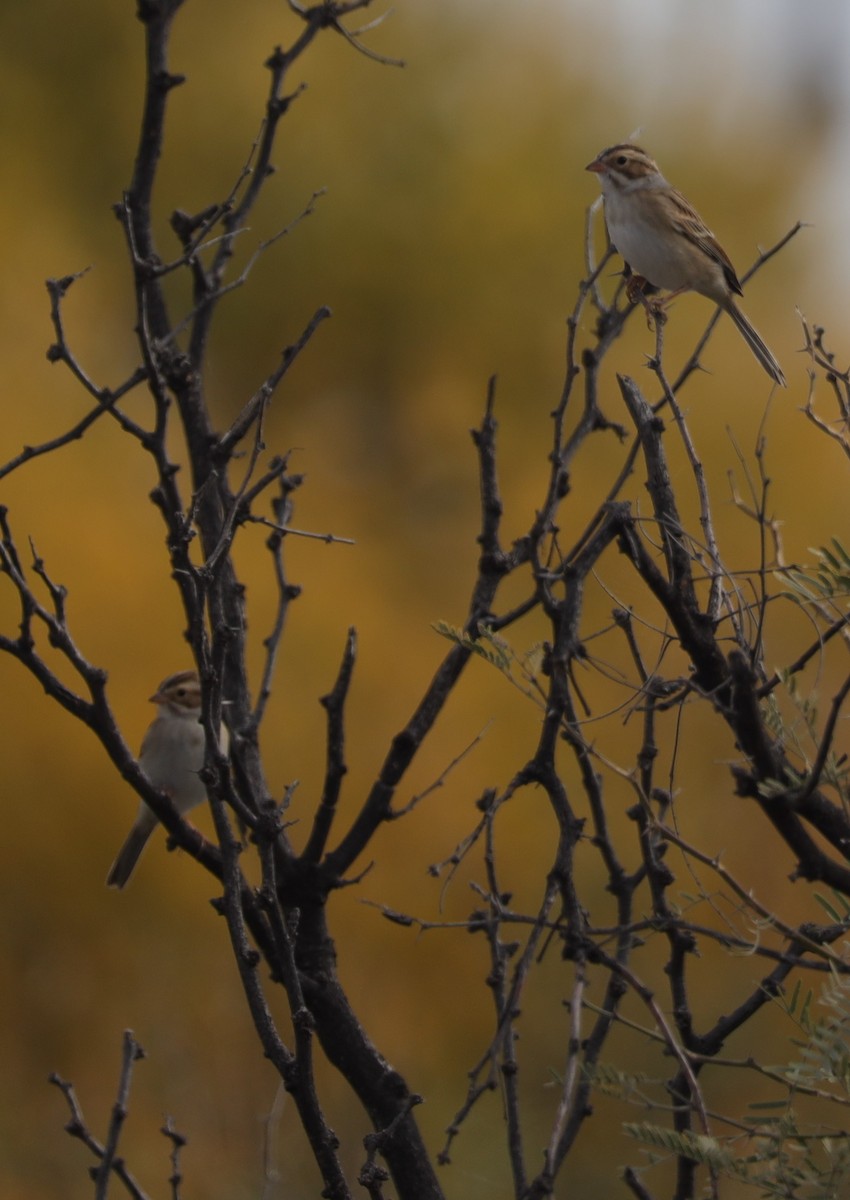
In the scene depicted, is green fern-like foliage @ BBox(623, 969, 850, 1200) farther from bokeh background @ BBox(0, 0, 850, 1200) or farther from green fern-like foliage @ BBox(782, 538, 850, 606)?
bokeh background @ BBox(0, 0, 850, 1200)

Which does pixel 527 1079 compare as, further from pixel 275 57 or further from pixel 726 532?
pixel 275 57

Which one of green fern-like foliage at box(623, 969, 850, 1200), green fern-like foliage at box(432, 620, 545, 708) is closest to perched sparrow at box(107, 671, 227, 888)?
green fern-like foliage at box(432, 620, 545, 708)

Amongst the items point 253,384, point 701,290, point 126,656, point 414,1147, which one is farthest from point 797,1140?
point 253,384

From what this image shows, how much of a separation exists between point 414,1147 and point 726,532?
27.2ft

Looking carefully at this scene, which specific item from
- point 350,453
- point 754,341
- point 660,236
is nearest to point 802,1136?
point 754,341

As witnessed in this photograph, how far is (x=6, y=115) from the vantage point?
37.5 ft

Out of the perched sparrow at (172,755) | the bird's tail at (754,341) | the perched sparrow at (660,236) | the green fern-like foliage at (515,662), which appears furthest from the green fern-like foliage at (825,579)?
the perched sparrow at (172,755)

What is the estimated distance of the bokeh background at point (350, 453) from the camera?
25.9 feet

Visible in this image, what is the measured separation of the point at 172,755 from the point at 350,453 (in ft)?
27.7

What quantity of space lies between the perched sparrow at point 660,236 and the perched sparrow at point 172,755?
1530mm

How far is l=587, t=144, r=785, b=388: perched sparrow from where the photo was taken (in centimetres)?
319

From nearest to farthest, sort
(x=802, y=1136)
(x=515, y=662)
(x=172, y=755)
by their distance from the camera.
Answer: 1. (x=802, y=1136)
2. (x=515, y=662)
3. (x=172, y=755)

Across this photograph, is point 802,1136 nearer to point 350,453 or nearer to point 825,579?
point 825,579

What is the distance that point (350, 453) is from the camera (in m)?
12.1
